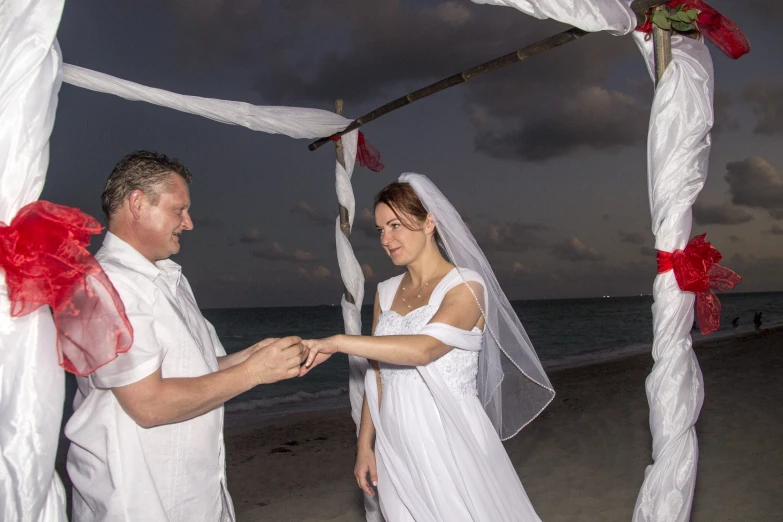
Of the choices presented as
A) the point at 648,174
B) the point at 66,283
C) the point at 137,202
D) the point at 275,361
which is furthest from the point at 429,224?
the point at 66,283

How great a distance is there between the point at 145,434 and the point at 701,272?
7.61ft

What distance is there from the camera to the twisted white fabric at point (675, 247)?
272cm

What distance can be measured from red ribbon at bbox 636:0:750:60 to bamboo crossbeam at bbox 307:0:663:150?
4.7 inches

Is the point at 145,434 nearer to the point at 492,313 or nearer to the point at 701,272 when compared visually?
the point at 492,313

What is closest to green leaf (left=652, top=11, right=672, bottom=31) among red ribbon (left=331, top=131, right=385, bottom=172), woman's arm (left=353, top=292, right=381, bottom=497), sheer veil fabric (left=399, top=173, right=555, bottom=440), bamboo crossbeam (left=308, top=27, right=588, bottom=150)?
bamboo crossbeam (left=308, top=27, right=588, bottom=150)

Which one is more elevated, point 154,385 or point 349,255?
point 349,255

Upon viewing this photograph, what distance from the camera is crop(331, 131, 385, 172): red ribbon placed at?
4.82 meters

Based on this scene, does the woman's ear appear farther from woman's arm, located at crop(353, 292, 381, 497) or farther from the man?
the man

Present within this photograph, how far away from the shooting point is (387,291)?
337 cm

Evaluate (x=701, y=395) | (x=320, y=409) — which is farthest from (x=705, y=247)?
(x=320, y=409)

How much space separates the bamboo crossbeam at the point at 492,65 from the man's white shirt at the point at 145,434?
6.42 ft

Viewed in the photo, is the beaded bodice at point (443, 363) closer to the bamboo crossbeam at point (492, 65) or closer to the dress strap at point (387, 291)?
the dress strap at point (387, 291)

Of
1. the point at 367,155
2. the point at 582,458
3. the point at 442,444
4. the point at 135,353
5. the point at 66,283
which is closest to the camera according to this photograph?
the point at 66,283

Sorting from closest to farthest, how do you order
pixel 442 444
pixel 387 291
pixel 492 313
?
pixel 442 444 → pixel 492 313 → pixel 387 291
